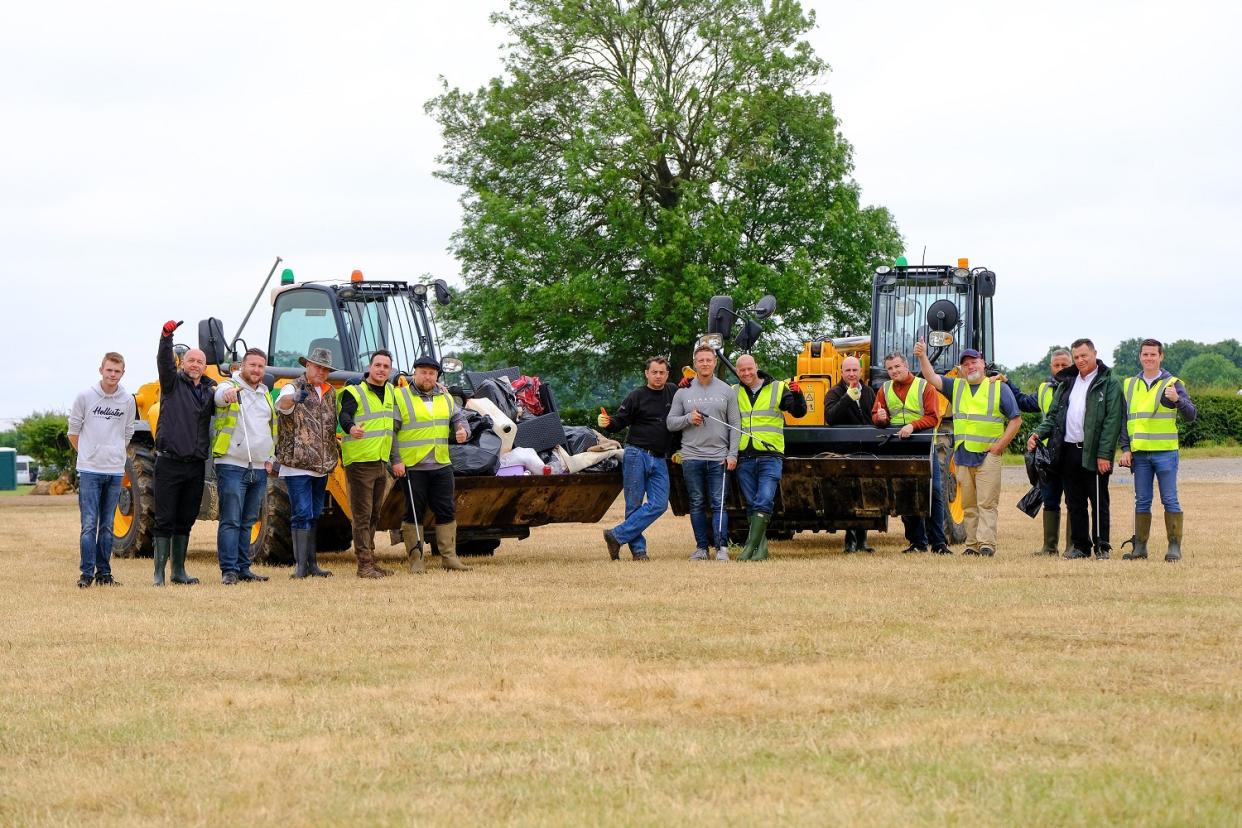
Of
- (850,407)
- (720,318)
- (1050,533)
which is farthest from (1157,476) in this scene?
(720,318)

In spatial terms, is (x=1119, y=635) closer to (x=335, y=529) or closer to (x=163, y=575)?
(x=163, y=575)

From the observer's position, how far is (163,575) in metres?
13.0

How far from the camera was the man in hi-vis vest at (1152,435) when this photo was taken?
43.9 feet

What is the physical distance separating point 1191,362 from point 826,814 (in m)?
114

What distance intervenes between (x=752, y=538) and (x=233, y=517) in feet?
13.9

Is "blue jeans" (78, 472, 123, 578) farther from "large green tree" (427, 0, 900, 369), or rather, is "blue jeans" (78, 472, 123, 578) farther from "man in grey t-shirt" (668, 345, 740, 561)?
"large green tree" (427, 0, 900, 369)

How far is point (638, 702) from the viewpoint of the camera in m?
7.06

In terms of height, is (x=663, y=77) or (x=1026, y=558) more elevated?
(x=663, y=77)

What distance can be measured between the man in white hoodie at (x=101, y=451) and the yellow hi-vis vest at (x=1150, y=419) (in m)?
7.63

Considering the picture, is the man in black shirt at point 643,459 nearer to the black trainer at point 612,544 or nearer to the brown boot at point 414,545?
the black trainer at point 612,544

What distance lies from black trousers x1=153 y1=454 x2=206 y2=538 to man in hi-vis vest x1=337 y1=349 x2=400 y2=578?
1.13 metres

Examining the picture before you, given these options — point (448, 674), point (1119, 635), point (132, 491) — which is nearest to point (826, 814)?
point (448, 674)

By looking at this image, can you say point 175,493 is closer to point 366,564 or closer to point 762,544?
point 366,564

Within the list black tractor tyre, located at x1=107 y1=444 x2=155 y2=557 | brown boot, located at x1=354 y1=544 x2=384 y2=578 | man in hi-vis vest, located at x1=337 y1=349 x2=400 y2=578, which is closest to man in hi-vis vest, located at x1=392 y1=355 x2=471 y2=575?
man in hi-vis vest, located at x1=337 y1=349 x2=400 y2=578
